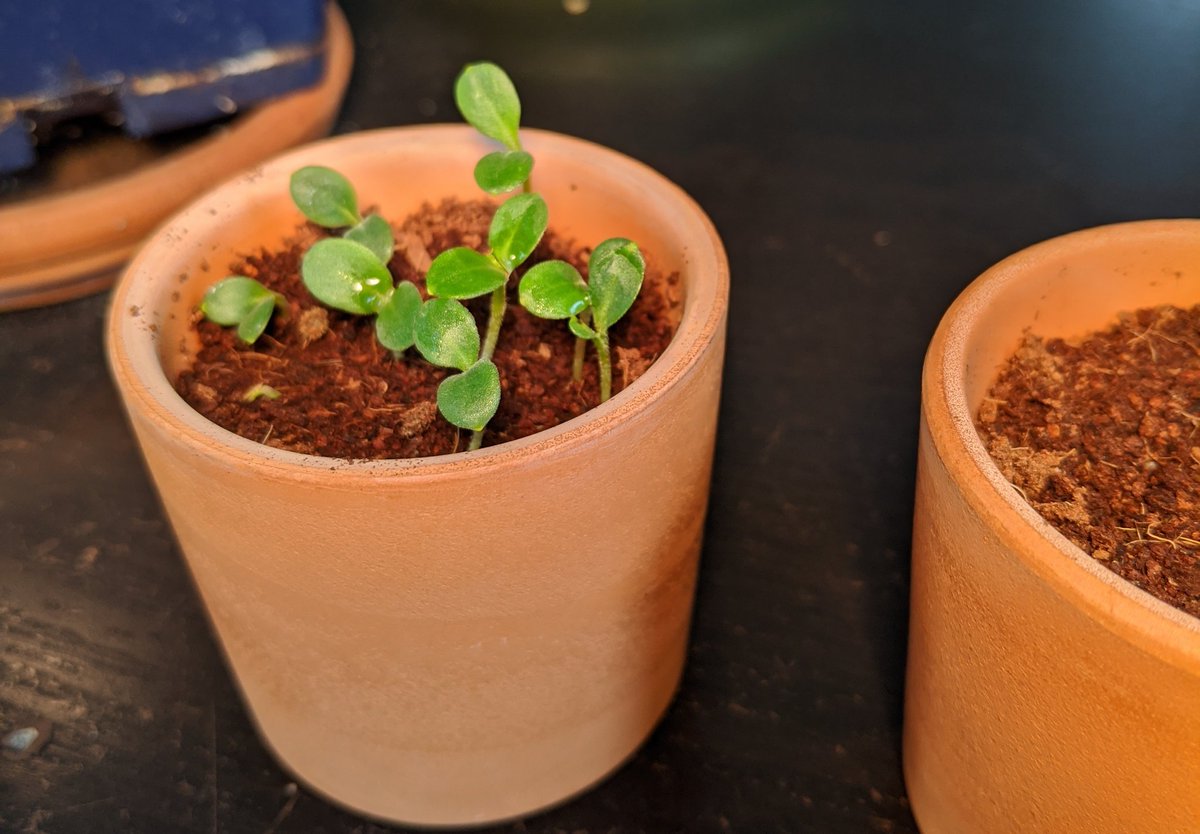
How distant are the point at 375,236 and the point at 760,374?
594 mm

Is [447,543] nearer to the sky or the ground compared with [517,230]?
nearer to the ground

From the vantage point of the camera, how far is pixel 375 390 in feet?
2.53

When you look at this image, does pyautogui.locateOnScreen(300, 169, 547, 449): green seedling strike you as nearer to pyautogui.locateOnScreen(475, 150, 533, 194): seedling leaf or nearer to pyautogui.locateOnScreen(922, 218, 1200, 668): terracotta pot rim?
pyautogui.locateOnScreen(475, 150, 533, 194): seedling leaf

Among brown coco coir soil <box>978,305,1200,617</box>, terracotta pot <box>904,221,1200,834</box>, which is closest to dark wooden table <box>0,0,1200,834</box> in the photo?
terracotta pot <box>904,221,1200,834</box>

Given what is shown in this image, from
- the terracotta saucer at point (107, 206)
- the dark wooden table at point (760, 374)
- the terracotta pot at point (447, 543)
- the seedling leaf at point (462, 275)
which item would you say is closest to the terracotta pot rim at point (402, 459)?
the terracotta pot at point (447, 543)

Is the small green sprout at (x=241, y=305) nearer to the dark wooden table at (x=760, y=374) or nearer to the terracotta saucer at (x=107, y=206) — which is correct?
the dark wooden table at (x=760, y=374)

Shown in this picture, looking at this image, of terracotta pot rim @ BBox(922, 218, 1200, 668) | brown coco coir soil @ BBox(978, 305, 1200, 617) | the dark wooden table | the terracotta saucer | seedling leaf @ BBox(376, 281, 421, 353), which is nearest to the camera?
terracotta pot rim @ BBox(922, 218, 1200, 668)

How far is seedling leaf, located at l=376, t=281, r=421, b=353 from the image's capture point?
2.45ft

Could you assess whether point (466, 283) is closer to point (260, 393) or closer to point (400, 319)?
point (400, 319)

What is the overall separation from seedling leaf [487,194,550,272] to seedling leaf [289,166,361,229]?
0.16 metres

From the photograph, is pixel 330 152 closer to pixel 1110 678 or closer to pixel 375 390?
pixel 375 390

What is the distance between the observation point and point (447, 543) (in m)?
0.64

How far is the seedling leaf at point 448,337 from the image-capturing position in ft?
2.30

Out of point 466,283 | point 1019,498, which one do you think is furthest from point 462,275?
point 1019,498
